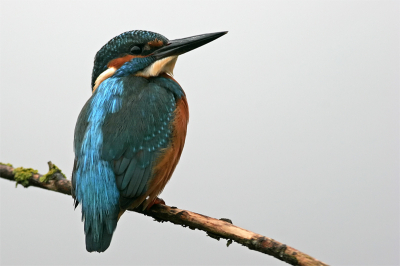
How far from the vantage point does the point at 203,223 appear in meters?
1.97

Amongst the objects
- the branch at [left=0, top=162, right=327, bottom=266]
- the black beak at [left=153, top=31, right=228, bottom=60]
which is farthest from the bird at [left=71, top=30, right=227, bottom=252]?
the branch at [left=0, top=162, right=327, bottom=266]

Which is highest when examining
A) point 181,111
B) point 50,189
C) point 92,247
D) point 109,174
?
point 181,111

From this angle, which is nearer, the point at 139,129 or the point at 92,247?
the point at 92,247

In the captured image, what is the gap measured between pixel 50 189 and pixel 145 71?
820 millimetres

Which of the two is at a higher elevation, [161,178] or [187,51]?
[187,51]

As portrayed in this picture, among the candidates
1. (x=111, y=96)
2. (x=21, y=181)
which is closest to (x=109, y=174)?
(x=111, y=96)

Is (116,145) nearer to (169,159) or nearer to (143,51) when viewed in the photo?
(169,159)

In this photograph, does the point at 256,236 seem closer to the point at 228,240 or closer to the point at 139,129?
the point at 228,240

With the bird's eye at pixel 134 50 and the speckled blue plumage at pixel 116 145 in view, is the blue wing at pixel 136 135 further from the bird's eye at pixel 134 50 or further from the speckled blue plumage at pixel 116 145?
the bird's eye at pixel 134 50

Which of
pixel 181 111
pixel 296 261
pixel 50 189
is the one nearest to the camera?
pixel 296 261

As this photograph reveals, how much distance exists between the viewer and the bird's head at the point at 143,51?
2.41 metres

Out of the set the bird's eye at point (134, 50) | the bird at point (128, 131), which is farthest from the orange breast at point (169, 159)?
the bird's eye at point (134, 50)

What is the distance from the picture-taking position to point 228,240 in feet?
6.24

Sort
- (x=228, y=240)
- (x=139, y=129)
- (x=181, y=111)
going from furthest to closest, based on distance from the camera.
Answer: (x=181, y=111) < (x=139, y=129) < (x=228, y=240)
